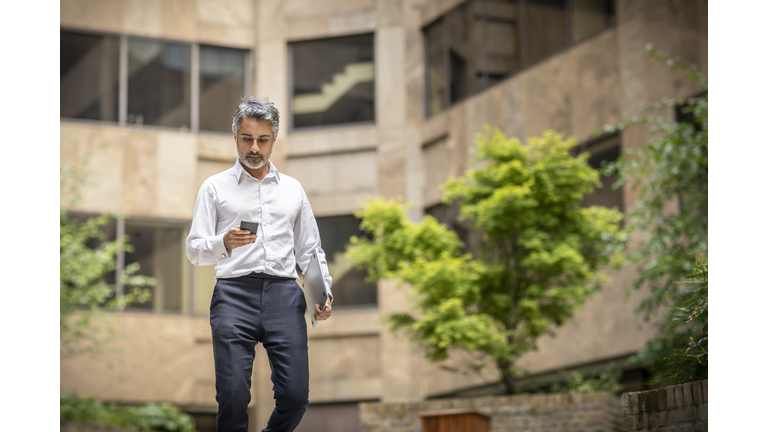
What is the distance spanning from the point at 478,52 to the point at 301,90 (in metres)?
4.70

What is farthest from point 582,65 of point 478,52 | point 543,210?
point 543,210

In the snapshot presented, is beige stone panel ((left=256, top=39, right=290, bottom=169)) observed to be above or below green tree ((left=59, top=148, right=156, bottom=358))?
above

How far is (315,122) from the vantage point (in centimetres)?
2008

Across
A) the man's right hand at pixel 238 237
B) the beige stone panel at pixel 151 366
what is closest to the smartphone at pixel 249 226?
the man's right hand at pixel 238 237

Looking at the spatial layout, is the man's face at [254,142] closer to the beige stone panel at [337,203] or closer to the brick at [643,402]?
the brick at [643,402]

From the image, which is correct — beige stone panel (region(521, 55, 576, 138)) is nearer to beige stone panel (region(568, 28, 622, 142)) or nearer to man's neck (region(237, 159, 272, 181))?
beige stone panel (region(568, 28, 622, 142))

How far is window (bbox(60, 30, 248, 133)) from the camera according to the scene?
18.6 m

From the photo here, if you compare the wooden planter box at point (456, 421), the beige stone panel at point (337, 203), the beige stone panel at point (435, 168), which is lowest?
the wooden planter box at point (456, 421)

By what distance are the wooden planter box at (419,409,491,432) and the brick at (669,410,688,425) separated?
4.95 m

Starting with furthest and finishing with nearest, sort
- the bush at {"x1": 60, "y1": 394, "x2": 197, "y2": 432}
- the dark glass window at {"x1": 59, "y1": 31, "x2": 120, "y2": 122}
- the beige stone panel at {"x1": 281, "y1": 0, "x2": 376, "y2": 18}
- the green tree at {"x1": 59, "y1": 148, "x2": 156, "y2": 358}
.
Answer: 1. the beige stone panel at {"x1": 281, "y1": 0, "x2": 376, "y2": 18}
2. the dark glass window at {"x1": 59, "y1": 31, "x2": 120, "y2": 122}
3. the bush at {"x1": 60, "y1": 394, "x2": 197, "y2": 432}
4. the green tree at {"x1": 59, "y1": 148, "x2": 156, "y2": 358}

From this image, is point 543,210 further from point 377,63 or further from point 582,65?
point 377,63

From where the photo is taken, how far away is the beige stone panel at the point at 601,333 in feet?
44.7

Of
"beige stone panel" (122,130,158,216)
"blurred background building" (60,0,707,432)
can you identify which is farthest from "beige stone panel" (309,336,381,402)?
"beige stone panel" (122,130,158,216)

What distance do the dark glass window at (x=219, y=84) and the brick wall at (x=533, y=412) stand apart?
9839 mm
